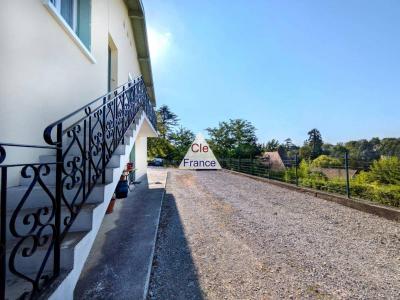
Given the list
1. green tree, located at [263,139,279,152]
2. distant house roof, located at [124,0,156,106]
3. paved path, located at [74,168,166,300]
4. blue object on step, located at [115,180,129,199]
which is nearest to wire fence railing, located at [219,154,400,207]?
paved path, located at [74,168,166,300]

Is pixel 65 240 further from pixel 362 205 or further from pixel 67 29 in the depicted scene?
pixel 362 205

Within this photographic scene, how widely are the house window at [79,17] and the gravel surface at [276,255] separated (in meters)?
3.58

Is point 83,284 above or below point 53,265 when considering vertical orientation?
below

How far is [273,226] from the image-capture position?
4.41m

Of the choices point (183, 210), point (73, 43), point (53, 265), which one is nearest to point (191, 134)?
point (183, 210)

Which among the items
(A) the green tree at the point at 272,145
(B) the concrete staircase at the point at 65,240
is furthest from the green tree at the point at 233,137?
(B) the concrete staircase at the point at 65,240

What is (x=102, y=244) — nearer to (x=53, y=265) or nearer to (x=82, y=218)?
(x=82, y=218)

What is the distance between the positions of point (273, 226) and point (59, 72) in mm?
4232

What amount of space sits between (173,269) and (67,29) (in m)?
3.43

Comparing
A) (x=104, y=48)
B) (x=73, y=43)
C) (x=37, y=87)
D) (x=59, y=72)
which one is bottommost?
(x=37, y=87)

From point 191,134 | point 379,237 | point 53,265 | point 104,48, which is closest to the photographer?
point 53,265

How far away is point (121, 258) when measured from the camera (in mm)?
2910

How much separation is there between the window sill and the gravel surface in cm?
327

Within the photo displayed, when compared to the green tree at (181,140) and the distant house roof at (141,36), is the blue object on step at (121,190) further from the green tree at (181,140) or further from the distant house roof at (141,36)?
the green tree at (181,140)
